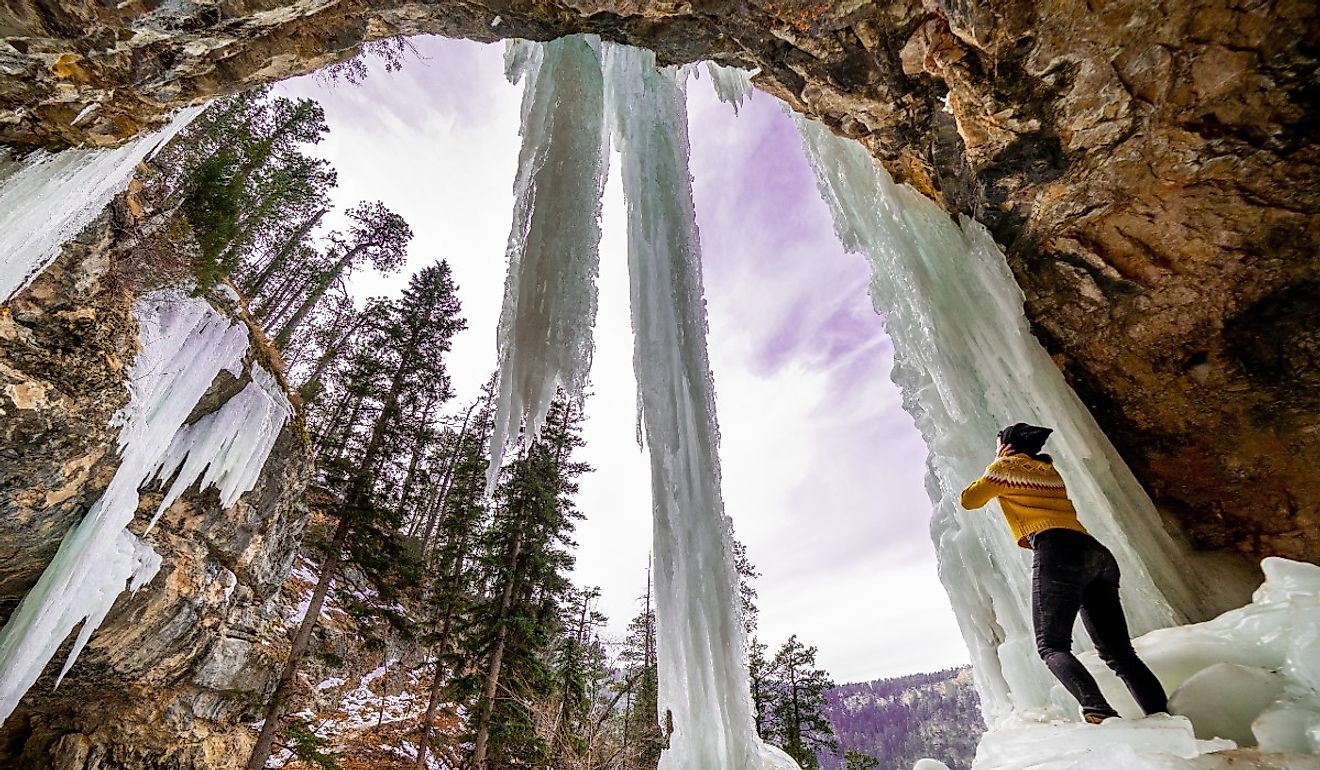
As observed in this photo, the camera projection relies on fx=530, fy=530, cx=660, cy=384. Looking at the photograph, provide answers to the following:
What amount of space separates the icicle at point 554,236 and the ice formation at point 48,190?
9.13 ft

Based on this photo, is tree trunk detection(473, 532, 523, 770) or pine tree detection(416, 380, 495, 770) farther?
pine tree detection(416, 380, 495, 770)

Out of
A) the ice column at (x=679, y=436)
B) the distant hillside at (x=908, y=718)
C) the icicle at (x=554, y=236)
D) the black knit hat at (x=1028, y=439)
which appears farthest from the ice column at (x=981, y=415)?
the distant hillside at (x=908, y=718)

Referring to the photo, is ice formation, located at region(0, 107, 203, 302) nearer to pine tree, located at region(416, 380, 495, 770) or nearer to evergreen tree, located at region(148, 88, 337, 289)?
evergreen tree, located at region(148, 88, 337, 289)

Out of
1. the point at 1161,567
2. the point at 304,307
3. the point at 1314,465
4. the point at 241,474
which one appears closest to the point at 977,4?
the point at 1161,567

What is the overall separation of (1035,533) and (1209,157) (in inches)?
118

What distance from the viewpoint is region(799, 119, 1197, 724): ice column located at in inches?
156

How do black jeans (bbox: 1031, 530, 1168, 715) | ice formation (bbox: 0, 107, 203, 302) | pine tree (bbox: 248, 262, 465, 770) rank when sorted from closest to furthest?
black jeans (bbox: 1031, 530, 1168, 715)
ice formation (bbox: 0, 107, 203, 302)
pine tree (bbox: 248, 262, 465, 770)

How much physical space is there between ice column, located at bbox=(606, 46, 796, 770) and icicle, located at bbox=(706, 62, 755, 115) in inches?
17.0

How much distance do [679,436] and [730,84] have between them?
432 cm

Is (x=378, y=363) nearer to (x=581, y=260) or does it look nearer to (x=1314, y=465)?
(x=581, y=260)

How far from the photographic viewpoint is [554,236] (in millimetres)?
5691

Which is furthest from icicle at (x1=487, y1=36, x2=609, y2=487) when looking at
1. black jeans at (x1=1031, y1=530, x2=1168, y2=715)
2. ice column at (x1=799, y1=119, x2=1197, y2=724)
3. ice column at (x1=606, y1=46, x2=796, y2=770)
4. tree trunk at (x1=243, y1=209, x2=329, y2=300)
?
tree trunk at (x1=243, y1=209, x2=329, y2=300)

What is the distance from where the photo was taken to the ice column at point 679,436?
326cm

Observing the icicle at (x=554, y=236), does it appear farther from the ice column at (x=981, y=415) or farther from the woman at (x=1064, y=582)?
the woman at (x=1064, y=582)
